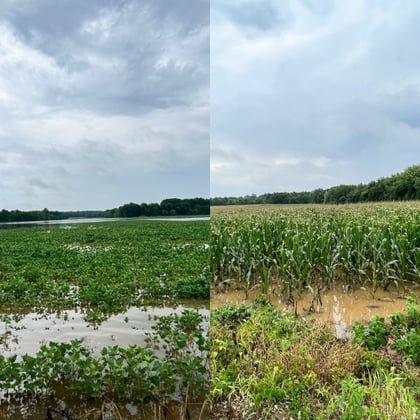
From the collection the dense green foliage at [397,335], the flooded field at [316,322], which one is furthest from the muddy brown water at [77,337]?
the dense green foliage at [397,335]

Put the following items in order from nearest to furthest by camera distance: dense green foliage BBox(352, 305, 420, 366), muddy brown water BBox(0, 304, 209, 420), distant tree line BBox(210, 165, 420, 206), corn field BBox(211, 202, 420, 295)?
muddy brown water BBox(0, 304, 209, 420) → dense green foliage BBox(352, 305, 420, 366) → corn field BBox(211, 202, 420, 295) → distant tree line BBox(210, 165, 420, 206)

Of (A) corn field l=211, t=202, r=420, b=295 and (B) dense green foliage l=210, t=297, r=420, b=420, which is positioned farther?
(A) corn field l=211, t=202, r=420, b=295

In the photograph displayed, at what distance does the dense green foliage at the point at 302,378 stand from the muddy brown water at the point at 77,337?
8.5 inches

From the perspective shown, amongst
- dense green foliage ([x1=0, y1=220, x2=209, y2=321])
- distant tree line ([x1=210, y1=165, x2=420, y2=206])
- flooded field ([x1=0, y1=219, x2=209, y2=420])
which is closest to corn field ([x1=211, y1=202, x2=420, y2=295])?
dense green foliage ([x1=0, y1=220, x2=209, y2=321])

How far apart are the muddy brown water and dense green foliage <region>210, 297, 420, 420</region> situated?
0.71 feet

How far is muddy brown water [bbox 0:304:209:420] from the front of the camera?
66.3 inches

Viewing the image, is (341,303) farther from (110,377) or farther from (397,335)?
(110,377)

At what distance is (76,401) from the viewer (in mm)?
1798

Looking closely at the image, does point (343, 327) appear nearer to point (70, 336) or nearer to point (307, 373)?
point (307, 373)

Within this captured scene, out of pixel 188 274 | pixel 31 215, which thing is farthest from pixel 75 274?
pixel 31 215

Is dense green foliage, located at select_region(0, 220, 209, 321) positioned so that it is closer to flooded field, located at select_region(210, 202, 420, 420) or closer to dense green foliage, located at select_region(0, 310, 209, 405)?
flooded field, located at select_region(210, 202, 420, 420)

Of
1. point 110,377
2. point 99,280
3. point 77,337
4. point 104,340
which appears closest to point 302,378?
point 110,377

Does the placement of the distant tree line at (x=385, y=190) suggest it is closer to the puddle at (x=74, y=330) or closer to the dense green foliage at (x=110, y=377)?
the puddle at (x=74, y=330)

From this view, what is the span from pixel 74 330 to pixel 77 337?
0.58 ft
